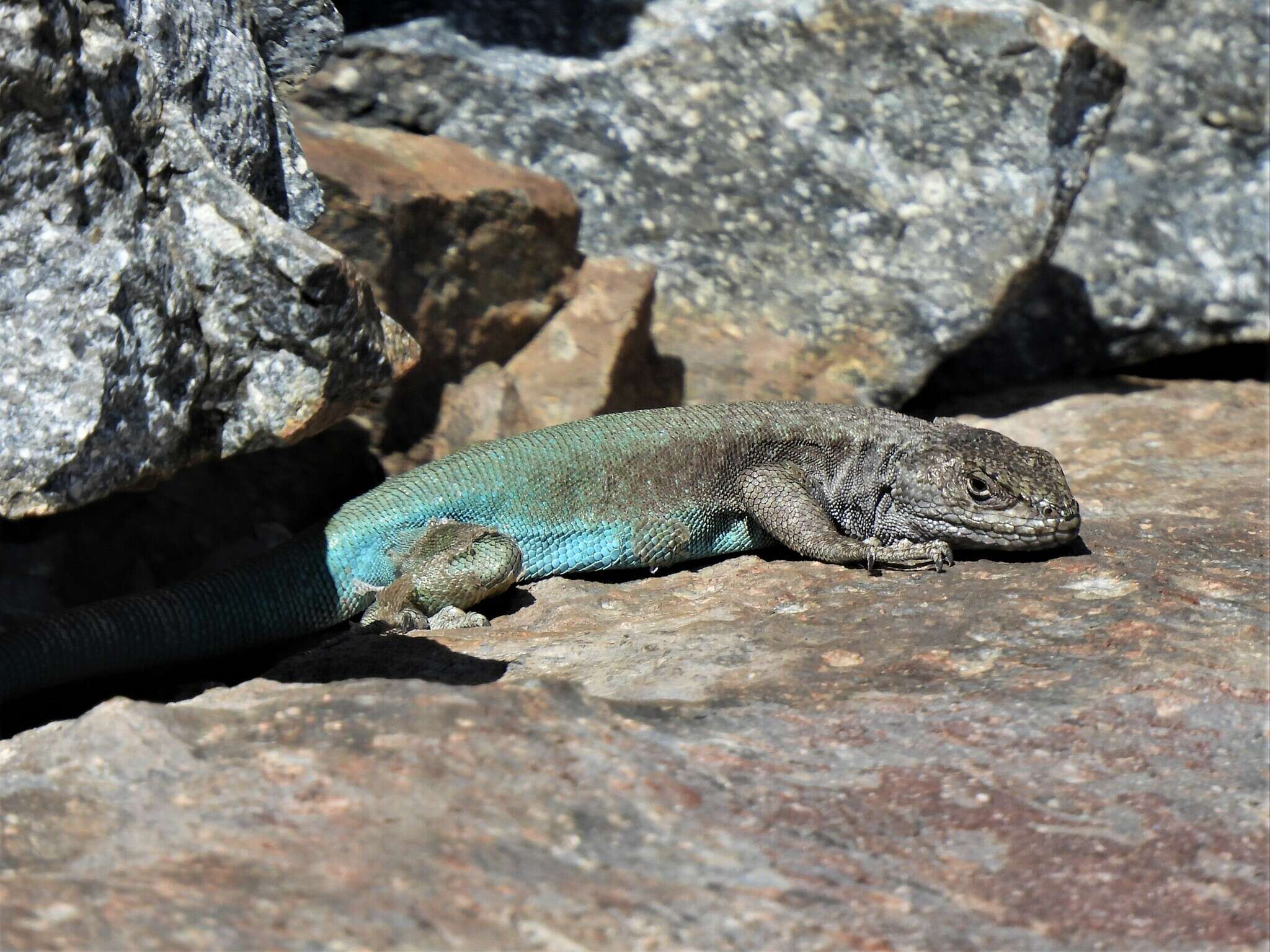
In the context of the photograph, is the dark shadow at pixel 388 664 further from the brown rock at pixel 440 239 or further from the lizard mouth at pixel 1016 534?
the lizard mouth at pixel 1016 534

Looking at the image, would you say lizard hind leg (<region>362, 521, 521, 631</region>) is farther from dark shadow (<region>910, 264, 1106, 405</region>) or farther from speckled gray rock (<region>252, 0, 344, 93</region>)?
dark shadow (<region>910, 264, 1106, 405</region>)

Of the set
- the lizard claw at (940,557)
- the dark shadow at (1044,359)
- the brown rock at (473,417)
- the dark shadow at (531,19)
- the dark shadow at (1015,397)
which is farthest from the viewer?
the dark shadow at (1044,359)

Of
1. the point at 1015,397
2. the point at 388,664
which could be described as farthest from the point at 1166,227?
the point at 388,664

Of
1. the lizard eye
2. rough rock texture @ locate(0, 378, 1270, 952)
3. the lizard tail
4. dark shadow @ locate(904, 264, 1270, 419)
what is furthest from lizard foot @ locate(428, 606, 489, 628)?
dark shadow @ locate(904, 264, 1270, 419)

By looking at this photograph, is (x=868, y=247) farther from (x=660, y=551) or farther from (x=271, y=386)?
(x=271, y=386)

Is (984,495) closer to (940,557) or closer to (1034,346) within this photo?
(940,557)

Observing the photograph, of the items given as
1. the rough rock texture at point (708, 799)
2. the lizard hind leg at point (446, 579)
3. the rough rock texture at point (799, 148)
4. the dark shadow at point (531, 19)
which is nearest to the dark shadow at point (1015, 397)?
the rough rock texture at point (799, 148)

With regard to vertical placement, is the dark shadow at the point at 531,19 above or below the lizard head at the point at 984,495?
above
